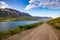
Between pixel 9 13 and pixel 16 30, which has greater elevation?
pixel 9 13

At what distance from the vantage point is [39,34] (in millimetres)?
4988

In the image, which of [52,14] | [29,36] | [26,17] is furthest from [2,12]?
[52,14]

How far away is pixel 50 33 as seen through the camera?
16.4 ft

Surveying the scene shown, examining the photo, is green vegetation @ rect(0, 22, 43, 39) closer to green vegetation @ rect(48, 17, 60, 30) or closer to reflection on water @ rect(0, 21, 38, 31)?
reflection on water @ rect(0, 21, 38, 31)

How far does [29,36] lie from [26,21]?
708mm

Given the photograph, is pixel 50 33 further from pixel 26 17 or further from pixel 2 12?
pixel 2 12

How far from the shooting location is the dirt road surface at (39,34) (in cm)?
474

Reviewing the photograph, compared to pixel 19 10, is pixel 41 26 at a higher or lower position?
lower

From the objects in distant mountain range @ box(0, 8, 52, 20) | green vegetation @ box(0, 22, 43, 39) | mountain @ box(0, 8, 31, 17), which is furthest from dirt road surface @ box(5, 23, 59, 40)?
mountain @ box(0, 8, 31, 17)

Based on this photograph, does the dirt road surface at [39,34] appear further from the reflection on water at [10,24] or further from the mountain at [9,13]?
the mountain at [9,13]

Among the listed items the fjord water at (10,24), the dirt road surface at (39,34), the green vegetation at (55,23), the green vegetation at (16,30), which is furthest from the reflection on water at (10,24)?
the green vegetation at (55,23)

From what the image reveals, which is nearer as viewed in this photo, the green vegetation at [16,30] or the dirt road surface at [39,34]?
the dirt road surface at [39,34]

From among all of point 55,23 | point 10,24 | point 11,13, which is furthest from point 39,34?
point 11,13

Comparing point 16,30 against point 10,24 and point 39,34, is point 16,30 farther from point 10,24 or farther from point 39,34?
point 39,34
